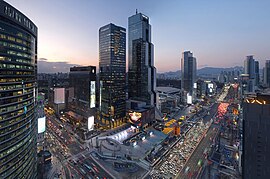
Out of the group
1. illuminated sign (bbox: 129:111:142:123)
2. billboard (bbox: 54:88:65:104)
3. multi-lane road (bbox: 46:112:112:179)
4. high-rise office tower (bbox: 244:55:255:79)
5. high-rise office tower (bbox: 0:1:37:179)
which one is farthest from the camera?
high-rise office tower (bbox: 244:55:255:79)

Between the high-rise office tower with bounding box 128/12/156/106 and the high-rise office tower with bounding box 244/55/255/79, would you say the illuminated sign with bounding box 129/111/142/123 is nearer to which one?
the high-rise office tower with bounding box 128/12/156/106

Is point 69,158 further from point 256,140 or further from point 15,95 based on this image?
point 256,140

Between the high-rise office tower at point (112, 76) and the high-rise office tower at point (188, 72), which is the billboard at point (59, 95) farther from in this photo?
the high-rise office tower at point (188, 72)

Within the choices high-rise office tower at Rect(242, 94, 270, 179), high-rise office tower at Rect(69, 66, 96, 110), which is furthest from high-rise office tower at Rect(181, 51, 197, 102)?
high-rise office tower at Rect(242, 94, 270, 179)

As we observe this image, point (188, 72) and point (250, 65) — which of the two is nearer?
point (188, 72)

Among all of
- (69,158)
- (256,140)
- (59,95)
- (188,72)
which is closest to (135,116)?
(69,158)

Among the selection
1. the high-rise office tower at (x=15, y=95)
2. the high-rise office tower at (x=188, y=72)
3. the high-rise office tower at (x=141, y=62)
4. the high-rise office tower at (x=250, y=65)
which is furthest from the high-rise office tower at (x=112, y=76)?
the high-rise office tower at (x=250, y=65)

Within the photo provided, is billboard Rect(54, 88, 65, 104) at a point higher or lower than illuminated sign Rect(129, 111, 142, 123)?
A: higher
